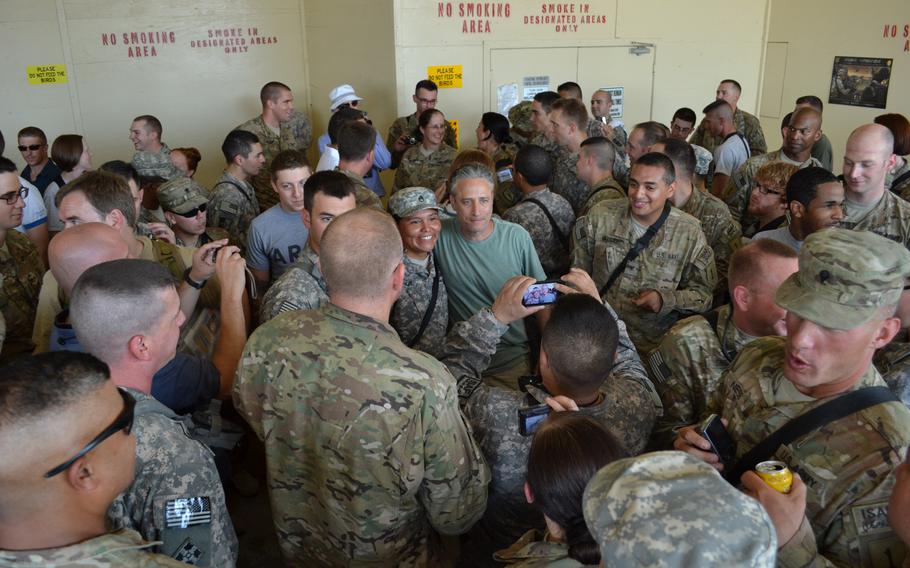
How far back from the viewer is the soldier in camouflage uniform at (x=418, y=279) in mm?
3635

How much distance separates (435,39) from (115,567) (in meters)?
7.15

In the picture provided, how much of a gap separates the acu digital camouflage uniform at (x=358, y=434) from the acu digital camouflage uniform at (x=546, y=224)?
2.64 metres

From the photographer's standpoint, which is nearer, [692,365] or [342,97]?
[692,365]

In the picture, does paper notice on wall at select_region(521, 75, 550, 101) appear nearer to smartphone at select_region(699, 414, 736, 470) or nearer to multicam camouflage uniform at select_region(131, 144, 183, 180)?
multicam camouflage uniform at select_region(131, 144, 183, 180)

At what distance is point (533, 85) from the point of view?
8312 mm

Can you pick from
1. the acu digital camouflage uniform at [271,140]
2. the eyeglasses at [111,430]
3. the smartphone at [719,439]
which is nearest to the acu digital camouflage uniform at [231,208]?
the acu digital camouflage uniform at [271,140]

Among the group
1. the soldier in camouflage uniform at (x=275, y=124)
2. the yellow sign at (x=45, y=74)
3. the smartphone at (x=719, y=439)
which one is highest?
the yellow sign at (x=45, y=74)

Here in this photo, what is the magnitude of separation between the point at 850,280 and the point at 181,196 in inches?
151

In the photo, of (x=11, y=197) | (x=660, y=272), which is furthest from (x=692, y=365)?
(x=11, y=197)

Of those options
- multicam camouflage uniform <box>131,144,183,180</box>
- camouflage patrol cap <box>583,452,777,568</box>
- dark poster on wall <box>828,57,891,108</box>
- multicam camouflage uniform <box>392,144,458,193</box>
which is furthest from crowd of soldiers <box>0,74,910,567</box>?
dark poster on wall <box>828,57,891,108</box>

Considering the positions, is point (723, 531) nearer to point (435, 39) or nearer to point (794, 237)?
point (794, 237)

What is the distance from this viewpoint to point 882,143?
4.02 metres

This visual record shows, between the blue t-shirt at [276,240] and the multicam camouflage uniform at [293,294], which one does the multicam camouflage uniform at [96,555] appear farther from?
the blue t-shirt at [276,240]

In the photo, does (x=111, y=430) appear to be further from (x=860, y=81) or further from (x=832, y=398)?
(x=860, y=81)
